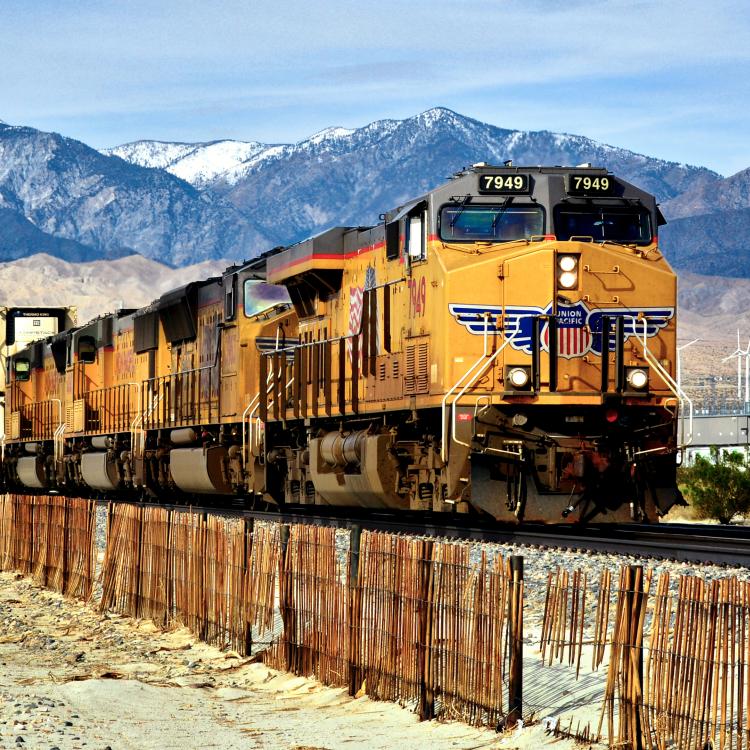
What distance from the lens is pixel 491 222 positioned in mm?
15859

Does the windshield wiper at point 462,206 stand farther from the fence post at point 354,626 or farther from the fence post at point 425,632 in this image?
the fence post at point 425,632

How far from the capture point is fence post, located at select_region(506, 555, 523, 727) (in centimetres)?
816

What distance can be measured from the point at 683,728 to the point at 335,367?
1237 centimetres

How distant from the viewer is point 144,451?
28.5m

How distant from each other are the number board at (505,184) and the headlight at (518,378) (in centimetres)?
219

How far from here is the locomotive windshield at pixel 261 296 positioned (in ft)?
75.7

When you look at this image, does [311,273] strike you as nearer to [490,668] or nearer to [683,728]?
[490,668]

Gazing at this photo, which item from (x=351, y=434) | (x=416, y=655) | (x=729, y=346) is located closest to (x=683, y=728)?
(x=416, y=655)

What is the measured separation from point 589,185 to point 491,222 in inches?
48.4

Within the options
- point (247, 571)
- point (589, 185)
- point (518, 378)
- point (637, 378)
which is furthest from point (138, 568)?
point (589, 185)

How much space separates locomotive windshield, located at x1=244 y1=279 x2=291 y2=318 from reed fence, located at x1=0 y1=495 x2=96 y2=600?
514cm

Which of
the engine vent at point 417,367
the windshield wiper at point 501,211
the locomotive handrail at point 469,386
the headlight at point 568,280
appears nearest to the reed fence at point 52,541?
the engine vent at point 417,367

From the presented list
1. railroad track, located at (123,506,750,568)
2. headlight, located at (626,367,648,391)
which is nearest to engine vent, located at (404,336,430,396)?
railroad track, located at (123,506,750,568)

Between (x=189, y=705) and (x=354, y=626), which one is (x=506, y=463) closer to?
(x=354, y=626)
